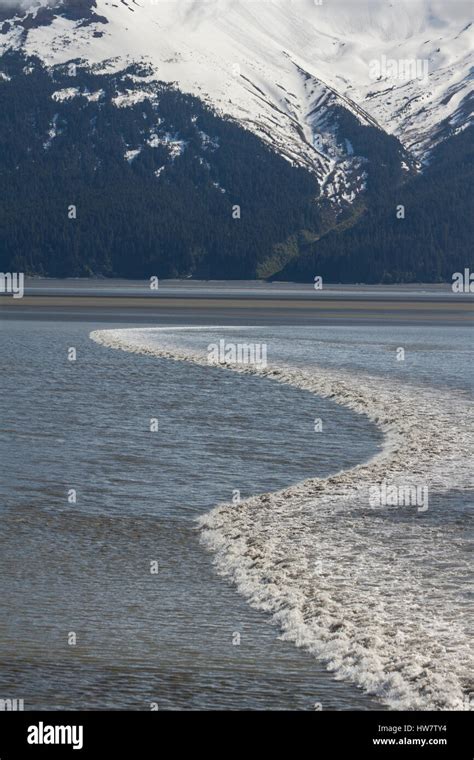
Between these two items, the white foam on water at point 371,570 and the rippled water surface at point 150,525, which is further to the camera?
the white foam on water at point 371,570

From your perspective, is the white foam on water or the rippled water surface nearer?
the rippled water surface

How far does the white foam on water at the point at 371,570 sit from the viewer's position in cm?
1669

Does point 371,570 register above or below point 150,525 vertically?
below

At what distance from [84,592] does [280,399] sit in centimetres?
2716

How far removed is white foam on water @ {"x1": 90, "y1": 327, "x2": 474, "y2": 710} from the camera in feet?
54.7

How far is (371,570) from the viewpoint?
21.5 meters

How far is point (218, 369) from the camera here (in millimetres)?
59062

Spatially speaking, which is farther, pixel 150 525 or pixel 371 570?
pixel 150 525

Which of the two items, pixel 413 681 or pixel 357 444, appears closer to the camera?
pixel 413 681
